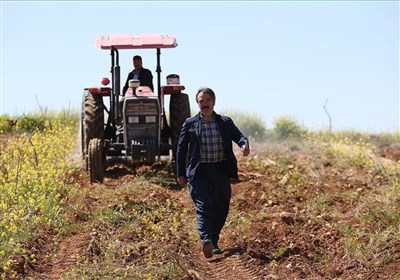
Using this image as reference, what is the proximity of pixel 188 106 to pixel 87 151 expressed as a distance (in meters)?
1.85

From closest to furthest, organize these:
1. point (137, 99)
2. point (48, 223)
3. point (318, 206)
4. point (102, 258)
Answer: point (102, 258)
point (48, 223)
point (318, 206)
point (137, 99)

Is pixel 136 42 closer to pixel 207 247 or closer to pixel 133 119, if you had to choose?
pixel 133 119

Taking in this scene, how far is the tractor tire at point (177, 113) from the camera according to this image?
46.3ft

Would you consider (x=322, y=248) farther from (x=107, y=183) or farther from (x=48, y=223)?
(x=107, y=183)

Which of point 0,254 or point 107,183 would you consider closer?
point 0,254

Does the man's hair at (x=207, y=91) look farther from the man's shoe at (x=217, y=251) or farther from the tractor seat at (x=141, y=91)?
the tractor seat at (x=141, y=91)

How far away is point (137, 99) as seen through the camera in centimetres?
1354

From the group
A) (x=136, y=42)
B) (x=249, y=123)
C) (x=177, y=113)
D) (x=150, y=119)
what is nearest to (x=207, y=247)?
(x=150, y=119)

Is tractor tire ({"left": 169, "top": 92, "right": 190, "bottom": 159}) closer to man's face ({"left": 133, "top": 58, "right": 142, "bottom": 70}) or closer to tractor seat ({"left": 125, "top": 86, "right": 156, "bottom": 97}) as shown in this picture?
tractor seat ({"left": 125, "top": 86, "right": 156, "bottom": 97})

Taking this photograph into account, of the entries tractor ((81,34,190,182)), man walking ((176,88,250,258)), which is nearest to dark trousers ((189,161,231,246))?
man walking ((176,88,250,258))

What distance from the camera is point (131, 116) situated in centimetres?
1365

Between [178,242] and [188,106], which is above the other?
[188,106]

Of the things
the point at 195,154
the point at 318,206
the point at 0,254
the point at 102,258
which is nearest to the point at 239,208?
the point at 318,206

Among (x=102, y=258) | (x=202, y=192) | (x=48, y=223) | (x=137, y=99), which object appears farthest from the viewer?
(x=137, y=99)
